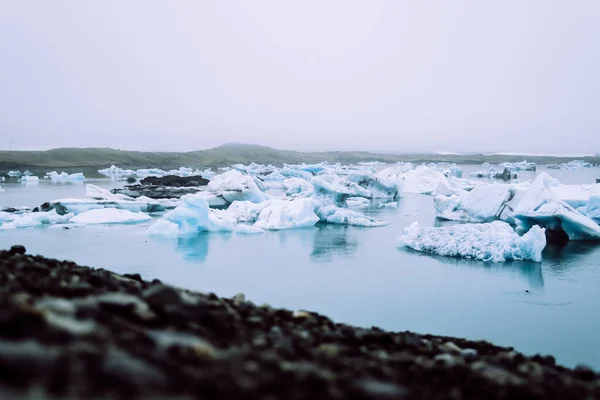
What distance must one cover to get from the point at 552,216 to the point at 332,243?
210 inches

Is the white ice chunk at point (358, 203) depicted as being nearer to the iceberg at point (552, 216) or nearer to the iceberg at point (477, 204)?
the iceberg at point (477, 204)

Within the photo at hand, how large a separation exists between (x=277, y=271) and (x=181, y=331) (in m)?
6.23

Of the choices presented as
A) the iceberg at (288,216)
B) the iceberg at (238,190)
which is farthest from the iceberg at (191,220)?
the iceberg at (238,190)

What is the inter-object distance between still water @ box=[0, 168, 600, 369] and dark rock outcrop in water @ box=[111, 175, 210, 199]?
28.1 feet

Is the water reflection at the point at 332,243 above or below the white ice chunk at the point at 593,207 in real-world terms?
below

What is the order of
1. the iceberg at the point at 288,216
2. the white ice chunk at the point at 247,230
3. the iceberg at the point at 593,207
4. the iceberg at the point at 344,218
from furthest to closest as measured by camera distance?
the iceberg at the point at 344,218 → the iceberg at the point at 288,216 → the iceberg at the point at 593,207 → the white ice chunk at the point at 247,230

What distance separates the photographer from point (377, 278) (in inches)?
309

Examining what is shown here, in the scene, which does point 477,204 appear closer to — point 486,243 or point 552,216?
point 552,216

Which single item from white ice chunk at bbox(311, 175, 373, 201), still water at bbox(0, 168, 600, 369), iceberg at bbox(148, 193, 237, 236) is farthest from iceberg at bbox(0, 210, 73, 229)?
white ice chunk at bbox(311, 175, 373, 201)

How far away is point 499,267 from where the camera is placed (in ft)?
28.6

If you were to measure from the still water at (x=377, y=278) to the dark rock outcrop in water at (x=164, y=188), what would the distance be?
8568mm

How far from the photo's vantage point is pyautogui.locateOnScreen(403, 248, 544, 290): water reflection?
320 inches

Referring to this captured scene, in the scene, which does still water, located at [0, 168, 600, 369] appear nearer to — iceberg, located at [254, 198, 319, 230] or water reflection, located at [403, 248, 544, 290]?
water reflection, located at [403, 248, 544, 290]

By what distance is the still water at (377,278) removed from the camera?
557cm
